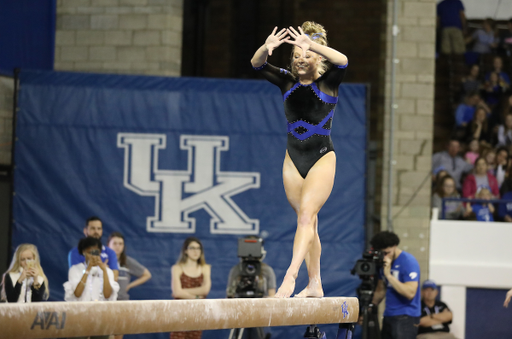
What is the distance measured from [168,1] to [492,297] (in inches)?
214

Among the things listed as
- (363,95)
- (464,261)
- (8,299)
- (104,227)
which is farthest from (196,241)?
(464,261)

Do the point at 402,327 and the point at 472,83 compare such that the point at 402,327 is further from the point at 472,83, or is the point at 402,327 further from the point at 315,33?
the point at 472,83

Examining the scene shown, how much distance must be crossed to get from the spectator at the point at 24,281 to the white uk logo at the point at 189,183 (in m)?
2.33

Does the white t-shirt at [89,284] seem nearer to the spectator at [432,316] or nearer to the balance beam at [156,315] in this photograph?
the balance beam at [156,315]

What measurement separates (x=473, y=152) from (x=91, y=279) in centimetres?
614

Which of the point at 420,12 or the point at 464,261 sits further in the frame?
the point at 420,12

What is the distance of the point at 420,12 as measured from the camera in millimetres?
8742

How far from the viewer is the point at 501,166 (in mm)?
9477

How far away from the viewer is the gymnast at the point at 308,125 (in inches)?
151

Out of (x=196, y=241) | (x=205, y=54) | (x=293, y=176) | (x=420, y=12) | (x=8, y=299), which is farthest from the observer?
(x=205, y=54)

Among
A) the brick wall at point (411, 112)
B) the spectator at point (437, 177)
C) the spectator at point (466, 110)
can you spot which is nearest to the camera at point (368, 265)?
the brick wall at point (411, 112)

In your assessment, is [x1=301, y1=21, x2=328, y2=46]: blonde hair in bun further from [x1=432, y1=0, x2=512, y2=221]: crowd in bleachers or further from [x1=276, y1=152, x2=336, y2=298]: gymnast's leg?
[x1=432, y1=0, x2=512, y2=221]: crowd in bleachers

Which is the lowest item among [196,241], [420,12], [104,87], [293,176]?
[196,241]

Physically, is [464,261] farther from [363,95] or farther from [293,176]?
[293,176]
